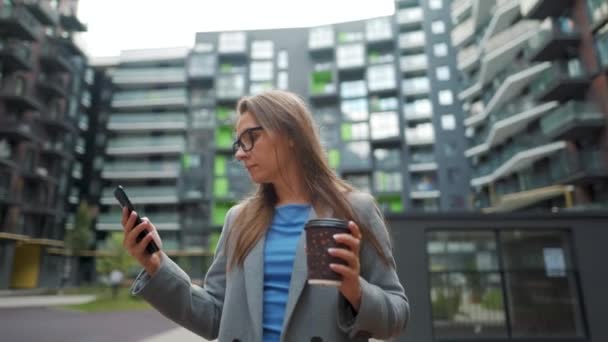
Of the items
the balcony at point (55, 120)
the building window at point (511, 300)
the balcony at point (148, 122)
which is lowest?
the building window at point (511, 300)

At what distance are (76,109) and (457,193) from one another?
42179 mm

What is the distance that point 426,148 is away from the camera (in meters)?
42.5

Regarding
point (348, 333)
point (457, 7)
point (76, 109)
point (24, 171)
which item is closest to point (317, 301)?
point (348, 333)

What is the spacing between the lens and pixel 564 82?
75.8 feet

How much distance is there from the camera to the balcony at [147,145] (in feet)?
148

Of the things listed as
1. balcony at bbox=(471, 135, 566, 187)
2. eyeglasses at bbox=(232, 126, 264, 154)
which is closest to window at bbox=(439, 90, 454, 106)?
balcony at bbox=(471, 135, 566, 187)

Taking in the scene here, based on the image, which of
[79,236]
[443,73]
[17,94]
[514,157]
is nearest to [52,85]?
[17,94]

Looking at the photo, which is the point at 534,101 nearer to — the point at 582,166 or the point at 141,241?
the point at 582,166

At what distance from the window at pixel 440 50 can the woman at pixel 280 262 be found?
46992 mm

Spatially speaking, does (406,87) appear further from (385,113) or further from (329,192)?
(329,192)

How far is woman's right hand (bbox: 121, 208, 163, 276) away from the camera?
149cm

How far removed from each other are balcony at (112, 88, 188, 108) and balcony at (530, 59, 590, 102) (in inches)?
1415

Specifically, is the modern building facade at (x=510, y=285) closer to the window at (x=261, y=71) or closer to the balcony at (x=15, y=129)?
the balcony at (x=15, y=129)

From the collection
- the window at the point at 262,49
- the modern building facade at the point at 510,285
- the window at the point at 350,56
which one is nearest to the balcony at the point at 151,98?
the window at the point at 262,49
